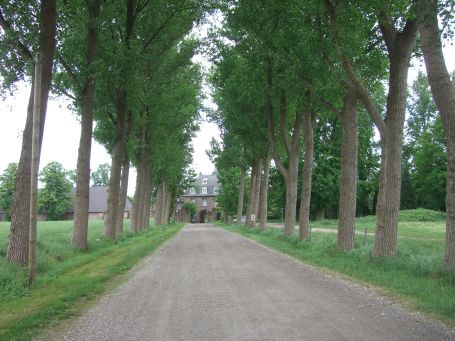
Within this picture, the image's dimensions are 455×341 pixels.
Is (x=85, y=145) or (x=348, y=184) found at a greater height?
(x=85, y=145)

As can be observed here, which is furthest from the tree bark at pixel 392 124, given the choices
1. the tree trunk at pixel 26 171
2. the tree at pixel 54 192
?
the tree at pixel 54 192

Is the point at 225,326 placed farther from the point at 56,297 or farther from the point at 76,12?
the point at 76,12

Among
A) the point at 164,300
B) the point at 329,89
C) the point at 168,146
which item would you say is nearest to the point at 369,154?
the point at 168,146

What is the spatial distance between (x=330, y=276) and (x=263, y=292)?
10.5ft

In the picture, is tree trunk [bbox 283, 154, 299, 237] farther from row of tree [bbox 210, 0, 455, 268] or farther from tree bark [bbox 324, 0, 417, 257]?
tree bark [bbox 324, 0, 417, 257]

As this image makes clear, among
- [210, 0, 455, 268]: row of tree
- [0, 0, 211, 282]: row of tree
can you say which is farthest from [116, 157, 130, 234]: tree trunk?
[210, 0, 455, 268]: row of tree

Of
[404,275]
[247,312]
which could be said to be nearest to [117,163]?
[404,275]

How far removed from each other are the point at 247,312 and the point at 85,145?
516 inches

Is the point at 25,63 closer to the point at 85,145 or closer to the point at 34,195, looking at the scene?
the point at 85,145

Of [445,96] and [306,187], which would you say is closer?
[445,96]

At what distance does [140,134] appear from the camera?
1355 inches

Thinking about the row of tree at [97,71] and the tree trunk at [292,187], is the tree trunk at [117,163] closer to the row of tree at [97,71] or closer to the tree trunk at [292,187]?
the row of tree at [97,71]

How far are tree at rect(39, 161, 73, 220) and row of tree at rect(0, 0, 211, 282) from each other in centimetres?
6817

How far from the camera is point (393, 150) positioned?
554 inches
